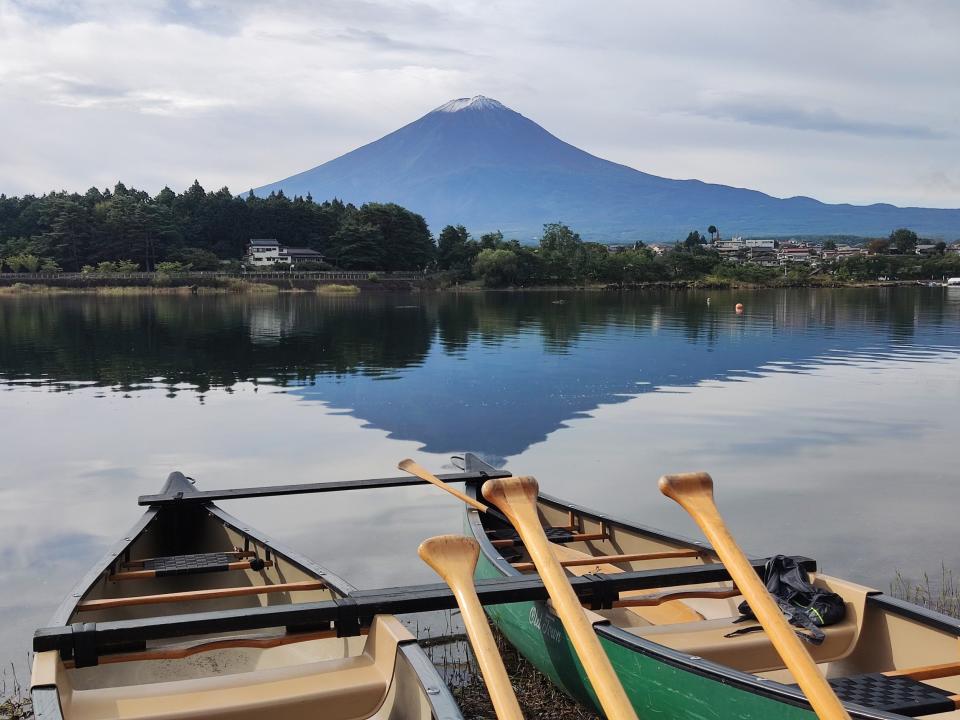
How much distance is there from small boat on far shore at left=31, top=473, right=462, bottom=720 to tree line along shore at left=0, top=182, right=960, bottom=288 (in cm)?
9754

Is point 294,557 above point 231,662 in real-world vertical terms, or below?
above

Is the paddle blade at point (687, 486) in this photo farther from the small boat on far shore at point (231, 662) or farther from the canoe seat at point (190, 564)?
the canoe seat at point (190, 564)

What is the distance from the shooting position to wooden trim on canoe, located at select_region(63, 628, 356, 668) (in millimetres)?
5734

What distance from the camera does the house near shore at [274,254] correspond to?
389 feet

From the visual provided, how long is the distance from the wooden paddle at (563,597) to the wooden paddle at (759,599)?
0.79 metres

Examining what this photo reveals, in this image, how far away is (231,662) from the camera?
637 centimetres

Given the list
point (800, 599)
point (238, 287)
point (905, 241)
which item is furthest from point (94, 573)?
point (905, 241)

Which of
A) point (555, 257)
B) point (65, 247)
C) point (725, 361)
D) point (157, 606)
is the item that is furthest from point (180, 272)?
point (157, 606)

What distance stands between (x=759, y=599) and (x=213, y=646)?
348cm

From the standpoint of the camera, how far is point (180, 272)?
10262cm

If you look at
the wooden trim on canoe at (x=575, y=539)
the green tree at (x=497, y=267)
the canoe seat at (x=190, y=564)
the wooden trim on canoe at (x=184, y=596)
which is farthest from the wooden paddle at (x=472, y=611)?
the green tree at (x=497, y=267)

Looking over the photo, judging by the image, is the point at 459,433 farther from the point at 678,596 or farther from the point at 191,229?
the point at 191,229

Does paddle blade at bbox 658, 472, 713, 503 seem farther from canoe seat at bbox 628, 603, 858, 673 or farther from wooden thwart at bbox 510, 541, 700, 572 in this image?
wooden thwart at bbox 510, 541, 700, 572

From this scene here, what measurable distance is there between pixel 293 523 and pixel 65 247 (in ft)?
352
